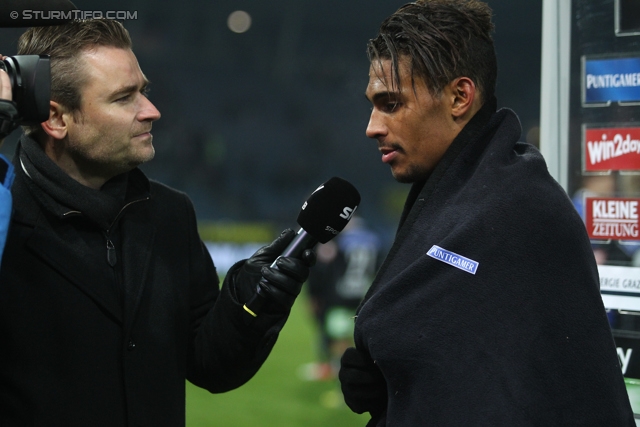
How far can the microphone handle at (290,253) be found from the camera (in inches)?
58.1

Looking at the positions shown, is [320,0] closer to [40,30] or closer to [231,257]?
[231,257]

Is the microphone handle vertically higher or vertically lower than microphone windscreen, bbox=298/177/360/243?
lower

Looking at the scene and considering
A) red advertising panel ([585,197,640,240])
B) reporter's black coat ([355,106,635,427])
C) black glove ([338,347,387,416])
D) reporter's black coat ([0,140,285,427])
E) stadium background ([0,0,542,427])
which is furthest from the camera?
stadium background ([0,0,542,427])

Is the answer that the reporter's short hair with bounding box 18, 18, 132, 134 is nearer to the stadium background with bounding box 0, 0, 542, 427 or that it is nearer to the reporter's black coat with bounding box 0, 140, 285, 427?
the reporter's black coat with bounding box 0, 140, 285, 427

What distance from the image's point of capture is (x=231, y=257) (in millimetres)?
12930

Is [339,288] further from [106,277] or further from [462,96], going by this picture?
[462,96]

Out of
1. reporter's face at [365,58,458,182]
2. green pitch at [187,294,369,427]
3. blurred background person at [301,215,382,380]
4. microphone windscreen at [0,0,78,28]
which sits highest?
microphone windscreen at [0,0,78,28]

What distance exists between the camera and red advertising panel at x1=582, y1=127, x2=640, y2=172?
1.56 m

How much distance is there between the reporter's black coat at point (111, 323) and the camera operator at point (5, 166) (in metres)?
0.25

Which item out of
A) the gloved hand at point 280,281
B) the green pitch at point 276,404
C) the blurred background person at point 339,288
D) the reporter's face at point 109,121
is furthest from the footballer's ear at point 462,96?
the blurred background person at point 339,288

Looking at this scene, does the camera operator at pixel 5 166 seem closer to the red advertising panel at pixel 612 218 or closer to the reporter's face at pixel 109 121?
the reporter's face at pixel 109 121

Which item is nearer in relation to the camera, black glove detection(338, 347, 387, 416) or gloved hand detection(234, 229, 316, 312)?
black glove detection(338, 347, 387, 416)

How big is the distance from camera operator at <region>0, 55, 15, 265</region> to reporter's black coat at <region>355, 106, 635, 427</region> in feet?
1.90

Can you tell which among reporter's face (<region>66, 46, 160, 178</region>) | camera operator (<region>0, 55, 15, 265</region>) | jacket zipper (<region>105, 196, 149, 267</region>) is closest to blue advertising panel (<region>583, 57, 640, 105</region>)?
reporter's face (<region>66, 46, 160, 178</region>)
